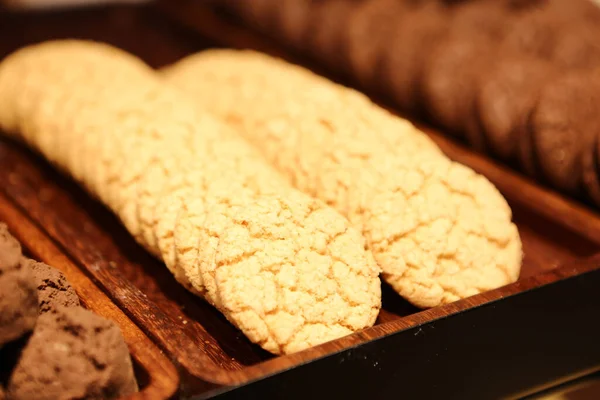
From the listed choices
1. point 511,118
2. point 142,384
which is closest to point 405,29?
point 511,118

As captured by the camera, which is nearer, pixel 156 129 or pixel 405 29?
pixel 156 129

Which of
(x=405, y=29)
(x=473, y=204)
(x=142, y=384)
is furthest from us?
(x=405, y=29)

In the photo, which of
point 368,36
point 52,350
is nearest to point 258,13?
point 368,36

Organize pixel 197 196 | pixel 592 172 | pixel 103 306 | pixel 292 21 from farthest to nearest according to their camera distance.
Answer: pixel 292 21
pixel 592 172
pixel 197 196
pixel 103 306

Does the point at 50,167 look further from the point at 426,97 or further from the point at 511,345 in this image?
the point at 511,345

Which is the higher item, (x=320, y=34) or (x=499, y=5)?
(x=499, y=5)

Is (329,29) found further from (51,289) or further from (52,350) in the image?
(52,350)

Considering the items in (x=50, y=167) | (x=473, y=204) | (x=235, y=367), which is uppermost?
(x=473, y=204)
